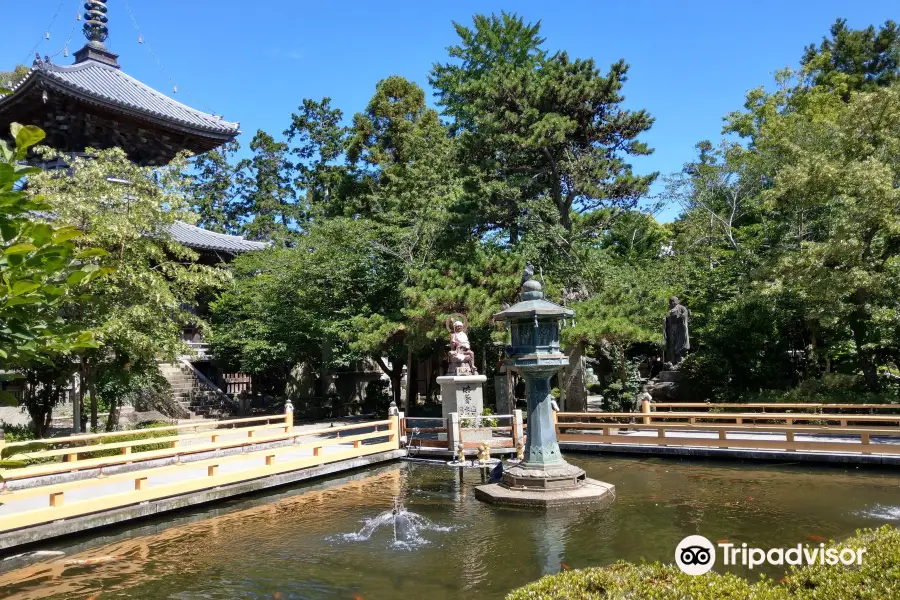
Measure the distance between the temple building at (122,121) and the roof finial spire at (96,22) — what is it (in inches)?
1.7

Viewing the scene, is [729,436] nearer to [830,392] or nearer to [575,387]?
[830,392]

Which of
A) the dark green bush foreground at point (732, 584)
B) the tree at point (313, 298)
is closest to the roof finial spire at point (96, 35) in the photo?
the tree at point (313, 298)

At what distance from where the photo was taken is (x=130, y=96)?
28266 millimetres

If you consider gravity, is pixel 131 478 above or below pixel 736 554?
above

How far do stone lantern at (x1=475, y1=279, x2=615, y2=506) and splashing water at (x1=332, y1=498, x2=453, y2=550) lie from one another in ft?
4.98

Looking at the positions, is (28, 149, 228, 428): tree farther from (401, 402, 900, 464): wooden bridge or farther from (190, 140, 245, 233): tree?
(190, 140, 245, 233): tree

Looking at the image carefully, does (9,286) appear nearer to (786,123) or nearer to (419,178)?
(419,178)

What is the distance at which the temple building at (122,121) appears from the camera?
24.4m

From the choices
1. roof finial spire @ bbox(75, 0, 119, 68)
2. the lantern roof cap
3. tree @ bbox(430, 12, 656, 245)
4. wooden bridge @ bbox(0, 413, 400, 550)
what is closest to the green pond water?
wooden bridge @ bbox(0, 413, 400, 550)

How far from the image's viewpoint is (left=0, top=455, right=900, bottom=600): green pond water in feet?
25.4

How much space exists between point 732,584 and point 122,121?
2883cm

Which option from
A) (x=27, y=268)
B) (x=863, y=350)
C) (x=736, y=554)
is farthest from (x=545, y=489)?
(x=863, y=350)

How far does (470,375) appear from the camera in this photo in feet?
57.3

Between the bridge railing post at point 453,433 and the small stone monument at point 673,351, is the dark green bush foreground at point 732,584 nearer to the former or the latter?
the bridge railing post at point 453,433
